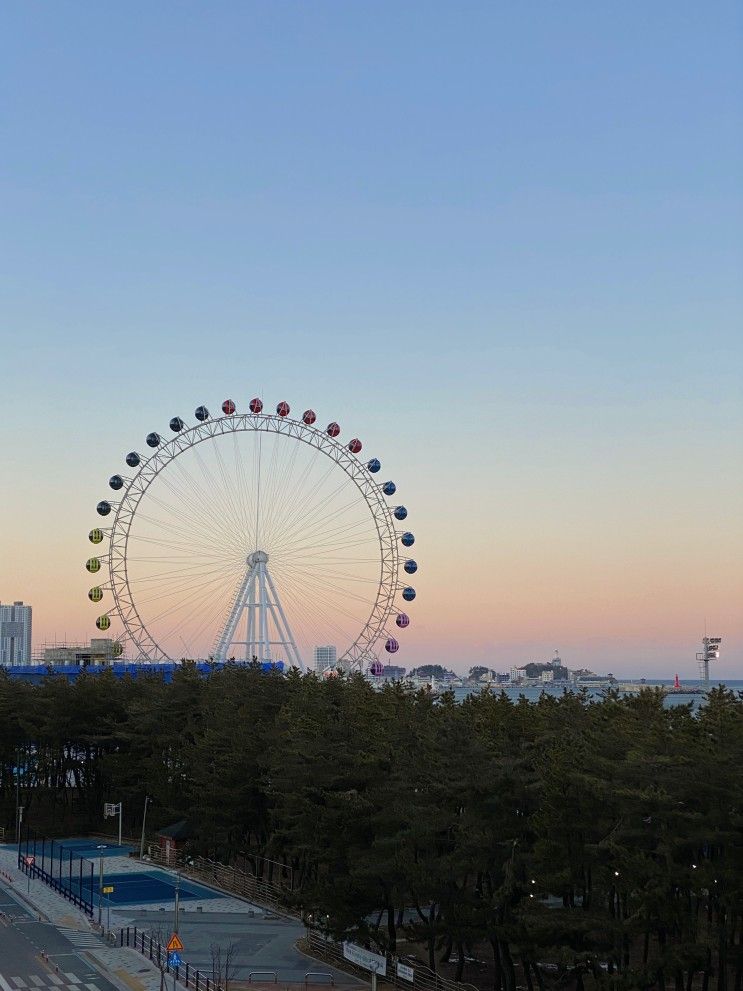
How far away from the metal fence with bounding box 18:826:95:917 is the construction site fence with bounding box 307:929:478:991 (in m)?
14.1

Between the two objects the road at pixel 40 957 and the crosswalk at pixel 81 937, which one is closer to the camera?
the road at pixel 40 957

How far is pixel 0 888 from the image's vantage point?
64.9 meters

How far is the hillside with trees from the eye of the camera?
119 feet

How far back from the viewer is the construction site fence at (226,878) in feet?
201

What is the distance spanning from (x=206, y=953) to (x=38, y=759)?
4395 centimetres

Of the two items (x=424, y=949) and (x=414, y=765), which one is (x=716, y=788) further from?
(x=424, y=949)

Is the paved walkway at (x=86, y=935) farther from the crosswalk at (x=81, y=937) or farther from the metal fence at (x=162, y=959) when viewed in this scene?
the metal fence at (x=162, y=959)

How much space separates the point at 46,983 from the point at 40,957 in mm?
5158

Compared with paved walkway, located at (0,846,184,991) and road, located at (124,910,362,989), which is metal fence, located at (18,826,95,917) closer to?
paved walkway, located at (0,846,184,991)

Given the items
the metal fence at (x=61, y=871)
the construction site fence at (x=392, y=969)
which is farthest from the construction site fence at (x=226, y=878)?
the metal fence at (x=61, y=871)

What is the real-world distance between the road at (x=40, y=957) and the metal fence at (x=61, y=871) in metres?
3.22

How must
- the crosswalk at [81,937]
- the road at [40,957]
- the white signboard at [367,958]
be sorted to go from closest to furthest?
the white signboard at [367,958] → the road at [40,957] → the crosswalk at [81,937]

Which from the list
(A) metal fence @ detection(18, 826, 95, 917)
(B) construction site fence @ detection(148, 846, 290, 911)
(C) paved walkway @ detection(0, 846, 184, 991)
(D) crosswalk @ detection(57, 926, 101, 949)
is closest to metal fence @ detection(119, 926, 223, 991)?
(C) paved walkway @ detection(0, 846, 184, 991)

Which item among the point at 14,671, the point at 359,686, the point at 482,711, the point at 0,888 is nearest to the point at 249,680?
the point at 359,686
